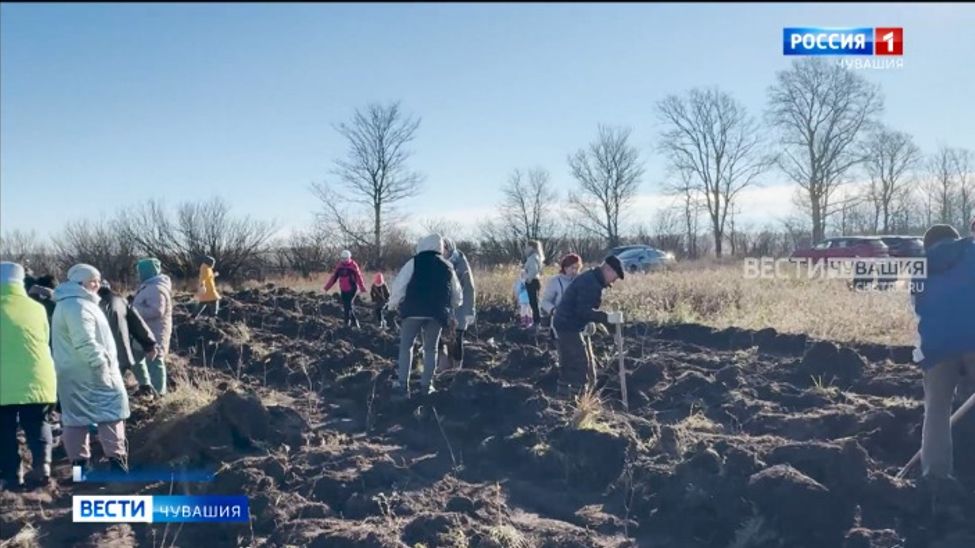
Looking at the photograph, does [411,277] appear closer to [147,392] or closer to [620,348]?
[620,348]

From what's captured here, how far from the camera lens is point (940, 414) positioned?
513cm

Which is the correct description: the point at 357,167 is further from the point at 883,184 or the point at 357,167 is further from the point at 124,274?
the point at 883,184

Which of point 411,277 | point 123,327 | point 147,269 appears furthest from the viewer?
point 147,269

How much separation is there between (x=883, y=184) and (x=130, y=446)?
41102 mm

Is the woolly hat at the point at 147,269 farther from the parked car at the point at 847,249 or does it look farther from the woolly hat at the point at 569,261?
the parked car at the point at 847,249

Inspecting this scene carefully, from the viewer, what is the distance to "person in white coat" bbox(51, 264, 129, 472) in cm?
581

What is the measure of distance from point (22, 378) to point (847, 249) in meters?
25.6

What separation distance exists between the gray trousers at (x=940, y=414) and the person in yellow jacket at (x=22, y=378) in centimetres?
580

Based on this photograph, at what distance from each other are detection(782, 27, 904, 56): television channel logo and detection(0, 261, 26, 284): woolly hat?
9421mm

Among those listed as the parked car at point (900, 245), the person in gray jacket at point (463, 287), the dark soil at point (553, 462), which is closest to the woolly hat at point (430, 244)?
the person in gray jacket at point (463, 287)

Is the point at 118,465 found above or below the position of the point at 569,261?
below

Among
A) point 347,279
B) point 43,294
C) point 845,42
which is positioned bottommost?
point 347,279

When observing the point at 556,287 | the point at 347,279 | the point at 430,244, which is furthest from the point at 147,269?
the point at 347,279

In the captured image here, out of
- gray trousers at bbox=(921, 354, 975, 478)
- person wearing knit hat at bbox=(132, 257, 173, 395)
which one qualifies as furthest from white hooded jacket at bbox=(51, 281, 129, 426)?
gray trousers at bbox=(921, 354, 975, 478)
